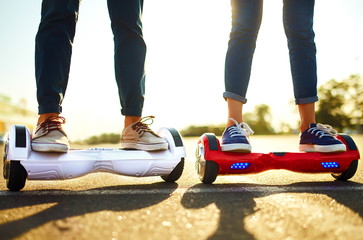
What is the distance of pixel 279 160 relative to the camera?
7.21 feet

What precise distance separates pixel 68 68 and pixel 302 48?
5.23 ft

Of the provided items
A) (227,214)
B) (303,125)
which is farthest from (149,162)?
(303,125)

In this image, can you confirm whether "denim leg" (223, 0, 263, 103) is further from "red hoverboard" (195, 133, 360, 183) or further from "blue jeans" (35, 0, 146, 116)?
"blue jeans" (35, 0, 146, 116)

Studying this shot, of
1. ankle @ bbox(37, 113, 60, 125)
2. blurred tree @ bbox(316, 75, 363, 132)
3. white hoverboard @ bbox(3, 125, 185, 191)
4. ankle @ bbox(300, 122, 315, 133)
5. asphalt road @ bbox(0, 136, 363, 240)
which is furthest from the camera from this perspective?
blurred tree @ bbox(316, 75, 363, 132)

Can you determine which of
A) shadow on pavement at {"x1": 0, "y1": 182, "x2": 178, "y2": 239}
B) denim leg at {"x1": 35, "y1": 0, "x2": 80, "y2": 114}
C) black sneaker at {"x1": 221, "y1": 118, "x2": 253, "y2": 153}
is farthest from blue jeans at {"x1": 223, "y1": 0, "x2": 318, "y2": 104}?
denim leg at {"x1": 35, "y1": 0, "x2": 80, "y2": 114}

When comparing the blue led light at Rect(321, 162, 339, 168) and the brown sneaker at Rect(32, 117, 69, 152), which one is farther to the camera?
the blue led light at Rect(321, 162, 339, 168)

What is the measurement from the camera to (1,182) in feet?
7.41

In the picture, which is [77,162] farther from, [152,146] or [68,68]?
[68,68]

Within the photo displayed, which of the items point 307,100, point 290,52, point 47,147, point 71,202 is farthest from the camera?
point 290,52

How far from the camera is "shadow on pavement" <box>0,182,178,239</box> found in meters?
1.18

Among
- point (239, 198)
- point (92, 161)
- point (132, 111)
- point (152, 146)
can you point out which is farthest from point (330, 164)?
point (92, 161)

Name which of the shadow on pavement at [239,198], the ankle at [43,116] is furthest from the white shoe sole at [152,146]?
the ankle at [43,116]

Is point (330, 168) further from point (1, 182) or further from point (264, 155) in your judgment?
point (1, 182)

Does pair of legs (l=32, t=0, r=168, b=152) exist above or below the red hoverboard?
above
